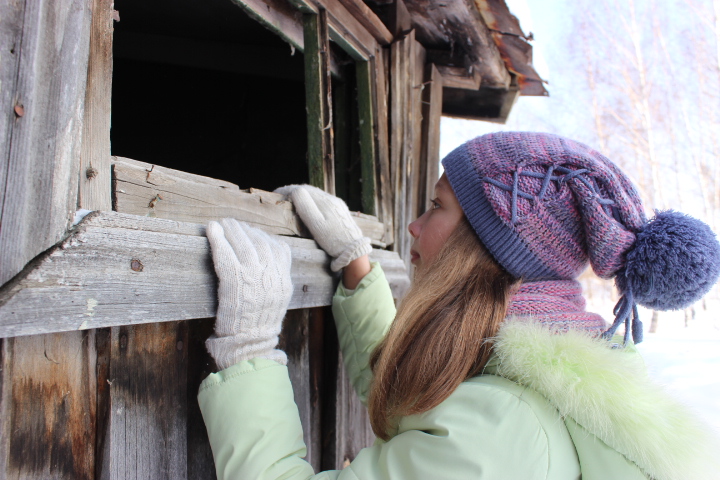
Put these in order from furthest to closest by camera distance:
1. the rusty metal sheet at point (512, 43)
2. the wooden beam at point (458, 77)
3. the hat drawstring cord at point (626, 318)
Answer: the wooden beam at point (458, 77)
the rusty metal sheet at point (512, 43)
the hat drawstring cord at point (626, 318)

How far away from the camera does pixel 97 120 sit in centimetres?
98

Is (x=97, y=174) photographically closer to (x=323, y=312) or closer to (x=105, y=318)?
(x=105, y=318)

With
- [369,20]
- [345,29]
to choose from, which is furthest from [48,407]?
[369,20]

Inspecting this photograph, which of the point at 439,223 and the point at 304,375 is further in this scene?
the point at 304,375

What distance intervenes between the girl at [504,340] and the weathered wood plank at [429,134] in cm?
149

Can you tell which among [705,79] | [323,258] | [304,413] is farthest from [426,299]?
[705,79]

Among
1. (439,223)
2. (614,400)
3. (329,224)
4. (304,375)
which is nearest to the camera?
(614,400)

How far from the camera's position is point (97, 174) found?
0.97m

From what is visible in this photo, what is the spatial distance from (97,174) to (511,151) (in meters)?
0.98

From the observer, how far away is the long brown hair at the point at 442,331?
1133mm

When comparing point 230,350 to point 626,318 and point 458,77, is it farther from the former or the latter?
point 458,77

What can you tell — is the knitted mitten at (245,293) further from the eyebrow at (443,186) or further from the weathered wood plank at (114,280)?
the eyebrow at (443,186)

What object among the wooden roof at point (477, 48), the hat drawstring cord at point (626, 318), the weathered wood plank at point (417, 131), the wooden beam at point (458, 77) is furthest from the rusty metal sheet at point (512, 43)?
the hat drawstring cord at point (626, 318)

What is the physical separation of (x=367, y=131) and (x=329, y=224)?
35.3 inches
